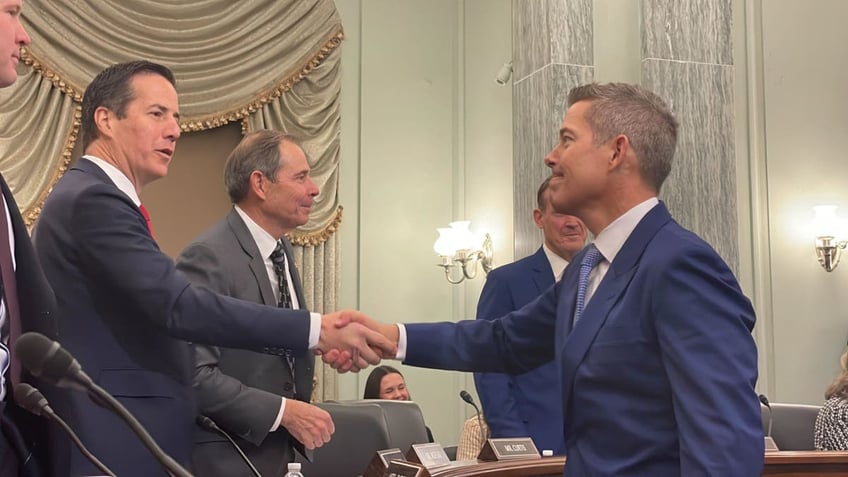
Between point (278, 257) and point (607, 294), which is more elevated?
point (278, 257)

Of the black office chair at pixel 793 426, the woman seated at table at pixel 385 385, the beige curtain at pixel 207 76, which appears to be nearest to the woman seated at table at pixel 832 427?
the black office chair at pixel 793 426

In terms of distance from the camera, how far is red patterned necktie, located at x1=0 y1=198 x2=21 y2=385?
1.83m

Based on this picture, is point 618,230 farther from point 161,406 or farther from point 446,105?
point 446,105

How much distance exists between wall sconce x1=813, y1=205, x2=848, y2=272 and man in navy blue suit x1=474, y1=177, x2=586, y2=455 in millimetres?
3527

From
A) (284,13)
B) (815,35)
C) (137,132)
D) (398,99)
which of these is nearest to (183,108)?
(284,13)

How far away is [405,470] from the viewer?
245 cm

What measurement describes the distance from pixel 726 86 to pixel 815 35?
5.70ft

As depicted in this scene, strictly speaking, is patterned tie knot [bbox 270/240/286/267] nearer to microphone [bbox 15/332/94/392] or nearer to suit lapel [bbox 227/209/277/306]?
suit lapel [bbox 227/209/277/306]

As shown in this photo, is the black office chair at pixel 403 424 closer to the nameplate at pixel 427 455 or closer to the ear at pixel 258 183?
the nameplate at pixel 427 455

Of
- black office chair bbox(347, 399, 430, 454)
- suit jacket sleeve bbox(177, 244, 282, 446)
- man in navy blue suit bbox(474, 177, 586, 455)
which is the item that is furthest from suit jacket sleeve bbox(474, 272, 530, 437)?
suit jacket sleeve bbox(177, 244, 282, 446)

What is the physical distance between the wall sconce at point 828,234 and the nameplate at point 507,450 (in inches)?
184

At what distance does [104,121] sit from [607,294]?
4.18 feet

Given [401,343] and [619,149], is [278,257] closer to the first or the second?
[401,343]

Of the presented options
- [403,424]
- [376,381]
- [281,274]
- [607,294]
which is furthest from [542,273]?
[376,381]
